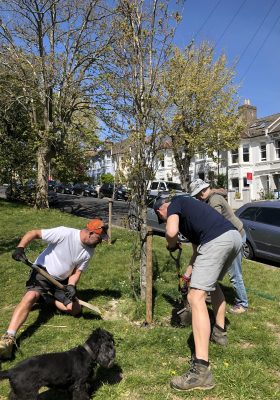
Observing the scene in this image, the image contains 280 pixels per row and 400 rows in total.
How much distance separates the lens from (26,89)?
64.6 feet

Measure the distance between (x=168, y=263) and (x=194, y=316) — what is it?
4.22 meters

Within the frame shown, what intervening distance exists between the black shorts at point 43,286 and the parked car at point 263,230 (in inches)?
256

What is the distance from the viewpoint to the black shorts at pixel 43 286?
201 inches

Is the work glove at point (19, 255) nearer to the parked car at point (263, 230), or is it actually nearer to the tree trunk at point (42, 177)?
the parked car at point (263, 230)

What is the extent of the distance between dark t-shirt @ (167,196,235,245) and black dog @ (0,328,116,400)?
4.25 ft

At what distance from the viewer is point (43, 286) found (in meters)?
5.12

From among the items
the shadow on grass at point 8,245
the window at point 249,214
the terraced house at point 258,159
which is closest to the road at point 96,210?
the shadow on grass at point 8,245

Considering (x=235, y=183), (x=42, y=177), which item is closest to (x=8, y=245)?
(x=42, y=177)

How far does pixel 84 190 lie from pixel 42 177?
24591 millimetres

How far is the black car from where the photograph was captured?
1735 inches

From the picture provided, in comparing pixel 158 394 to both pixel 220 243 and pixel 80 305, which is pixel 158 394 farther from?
pixel 80 305

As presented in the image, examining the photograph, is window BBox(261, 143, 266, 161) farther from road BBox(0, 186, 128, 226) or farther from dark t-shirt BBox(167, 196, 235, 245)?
dark t-shirt BBox(167, 196, 235, 245)

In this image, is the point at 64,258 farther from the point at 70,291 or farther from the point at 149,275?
the point at 149,275

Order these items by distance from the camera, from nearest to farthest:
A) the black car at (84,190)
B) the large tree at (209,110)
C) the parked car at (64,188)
Result: the large tree at (209,110), the black car at (84,190), the parked car at (64,188)
